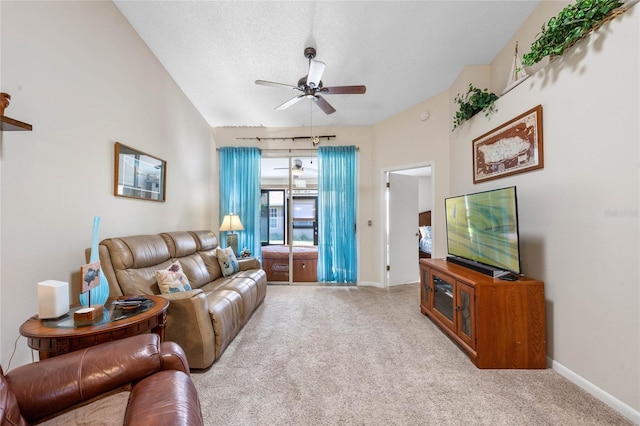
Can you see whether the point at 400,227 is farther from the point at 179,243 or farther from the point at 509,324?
the point at 179,243

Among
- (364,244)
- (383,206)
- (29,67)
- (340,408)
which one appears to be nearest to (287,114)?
(383,206)

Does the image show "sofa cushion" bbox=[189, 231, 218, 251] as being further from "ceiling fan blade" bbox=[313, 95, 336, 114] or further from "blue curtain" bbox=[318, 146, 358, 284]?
"ceiling fan blade" bbox=[313, 95, 336, 114]

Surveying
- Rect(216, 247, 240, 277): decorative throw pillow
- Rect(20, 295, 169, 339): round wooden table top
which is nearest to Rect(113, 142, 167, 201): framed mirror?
Rect(216, 247, 240, 277): decorative throw pillow

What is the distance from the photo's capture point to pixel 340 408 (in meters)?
1.58

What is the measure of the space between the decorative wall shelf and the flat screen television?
320 centimetres

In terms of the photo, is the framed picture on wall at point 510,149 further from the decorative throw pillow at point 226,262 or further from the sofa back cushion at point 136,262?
the sofa back cushion at point 136,262

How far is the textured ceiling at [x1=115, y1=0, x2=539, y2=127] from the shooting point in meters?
2.19

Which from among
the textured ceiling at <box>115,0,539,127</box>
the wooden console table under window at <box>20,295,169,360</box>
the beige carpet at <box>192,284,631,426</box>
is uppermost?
the textured ceiling at <box>115,0,539,127</box>

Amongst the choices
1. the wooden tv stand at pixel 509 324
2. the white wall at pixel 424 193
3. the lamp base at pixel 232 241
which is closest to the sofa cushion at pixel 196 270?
the lamp base at pixel 232 241

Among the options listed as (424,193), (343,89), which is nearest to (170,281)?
(343,89)

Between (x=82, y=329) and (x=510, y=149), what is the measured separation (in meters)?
3.43

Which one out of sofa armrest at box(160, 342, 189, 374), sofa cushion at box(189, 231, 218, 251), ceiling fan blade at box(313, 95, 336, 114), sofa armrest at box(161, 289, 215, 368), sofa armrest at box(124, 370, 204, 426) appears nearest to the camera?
sofa armrest at box(124, 370, 204, 426)

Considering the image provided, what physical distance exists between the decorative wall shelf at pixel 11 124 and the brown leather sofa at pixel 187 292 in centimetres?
95

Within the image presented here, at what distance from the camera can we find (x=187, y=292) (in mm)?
2012
